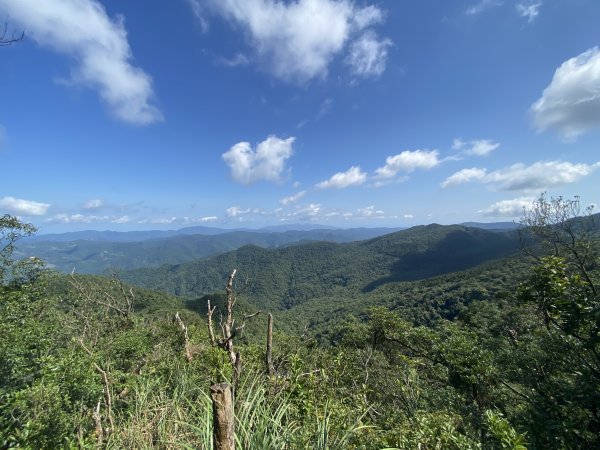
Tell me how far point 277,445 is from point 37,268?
23.0 metres

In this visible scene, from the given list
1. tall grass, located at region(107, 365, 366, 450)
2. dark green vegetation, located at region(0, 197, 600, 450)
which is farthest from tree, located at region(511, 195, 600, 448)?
tall grass, located at region(107, 365, 366, 450)

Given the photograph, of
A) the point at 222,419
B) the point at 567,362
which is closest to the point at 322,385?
the point at 222,419

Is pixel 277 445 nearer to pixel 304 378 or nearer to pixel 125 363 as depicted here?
pixel 304 378

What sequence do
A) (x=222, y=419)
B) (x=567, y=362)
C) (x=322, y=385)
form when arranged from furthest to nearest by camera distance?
(x=567, y=362)
(x=322, y=385)
(x=222, y=419)

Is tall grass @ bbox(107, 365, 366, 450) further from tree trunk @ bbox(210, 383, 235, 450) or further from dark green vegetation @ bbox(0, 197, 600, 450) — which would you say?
tree trunk @ bbox(210, 383, 235, 450)

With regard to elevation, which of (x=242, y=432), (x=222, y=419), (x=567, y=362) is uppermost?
(x=222, y=419)

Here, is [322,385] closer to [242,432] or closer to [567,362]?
[242,432]

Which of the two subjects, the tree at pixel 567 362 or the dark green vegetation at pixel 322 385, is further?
the tree at pixel 567 362

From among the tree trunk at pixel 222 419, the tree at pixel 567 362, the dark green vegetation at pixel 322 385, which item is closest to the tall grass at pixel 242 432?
the dark green vegetation at pixel 322 385

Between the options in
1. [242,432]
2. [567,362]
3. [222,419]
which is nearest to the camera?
[222,419]

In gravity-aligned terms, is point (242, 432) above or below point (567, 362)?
above

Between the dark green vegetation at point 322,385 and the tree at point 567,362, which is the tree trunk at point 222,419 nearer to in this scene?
the dark green vegetation at point 322,385

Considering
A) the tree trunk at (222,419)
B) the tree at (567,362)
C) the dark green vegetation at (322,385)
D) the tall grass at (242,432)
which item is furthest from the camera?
the tree at (567,362)

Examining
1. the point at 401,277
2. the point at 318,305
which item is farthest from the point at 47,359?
the point at 401,277
